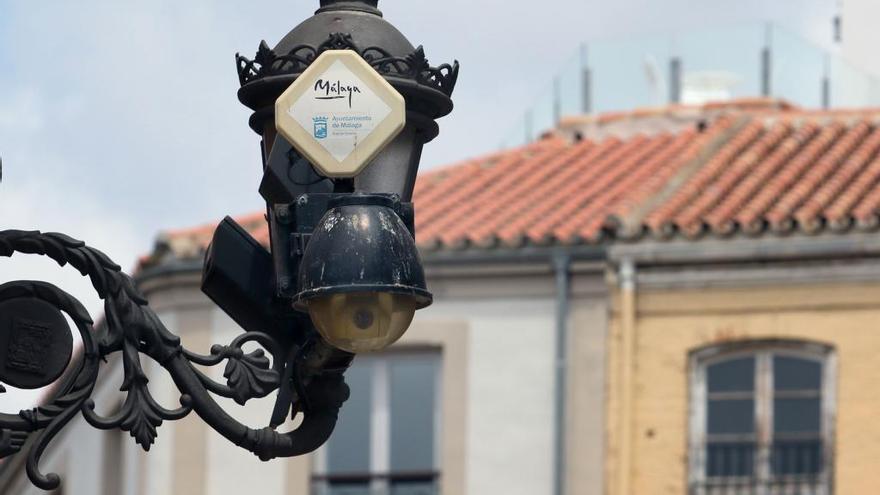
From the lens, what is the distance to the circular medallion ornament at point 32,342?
6.33m

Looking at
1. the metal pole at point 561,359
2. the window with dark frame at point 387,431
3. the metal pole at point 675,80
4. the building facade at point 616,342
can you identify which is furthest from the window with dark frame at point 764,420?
the metal pole at point 675,80

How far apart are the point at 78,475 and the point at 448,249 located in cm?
494

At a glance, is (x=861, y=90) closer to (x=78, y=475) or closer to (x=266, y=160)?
(x=78, y=475)

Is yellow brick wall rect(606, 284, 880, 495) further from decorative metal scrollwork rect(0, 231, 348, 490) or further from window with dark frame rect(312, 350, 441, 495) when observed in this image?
decorative metal scrollwork rect(0, 231, 348, 490)

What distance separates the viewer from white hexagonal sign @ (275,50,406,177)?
243 inches

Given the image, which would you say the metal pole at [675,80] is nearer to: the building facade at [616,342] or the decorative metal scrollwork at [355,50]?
the building facade at [616,342]

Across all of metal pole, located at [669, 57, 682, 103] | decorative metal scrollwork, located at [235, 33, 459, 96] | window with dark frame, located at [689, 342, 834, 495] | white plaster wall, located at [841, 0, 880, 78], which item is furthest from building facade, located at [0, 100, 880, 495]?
decorative metal scrollwork, located at [235, 33, 459, 96]

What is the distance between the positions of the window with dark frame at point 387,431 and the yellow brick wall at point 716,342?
5.71 feet

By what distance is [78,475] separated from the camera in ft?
90.0

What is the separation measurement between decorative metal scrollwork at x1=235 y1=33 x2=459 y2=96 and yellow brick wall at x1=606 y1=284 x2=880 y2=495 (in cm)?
1759

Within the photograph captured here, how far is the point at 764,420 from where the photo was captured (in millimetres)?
24125

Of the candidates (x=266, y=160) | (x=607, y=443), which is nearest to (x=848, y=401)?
(x=607, y=443)

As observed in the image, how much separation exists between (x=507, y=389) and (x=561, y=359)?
62 cm

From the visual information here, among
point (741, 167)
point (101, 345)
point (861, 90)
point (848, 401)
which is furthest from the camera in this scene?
point (861, 90)
